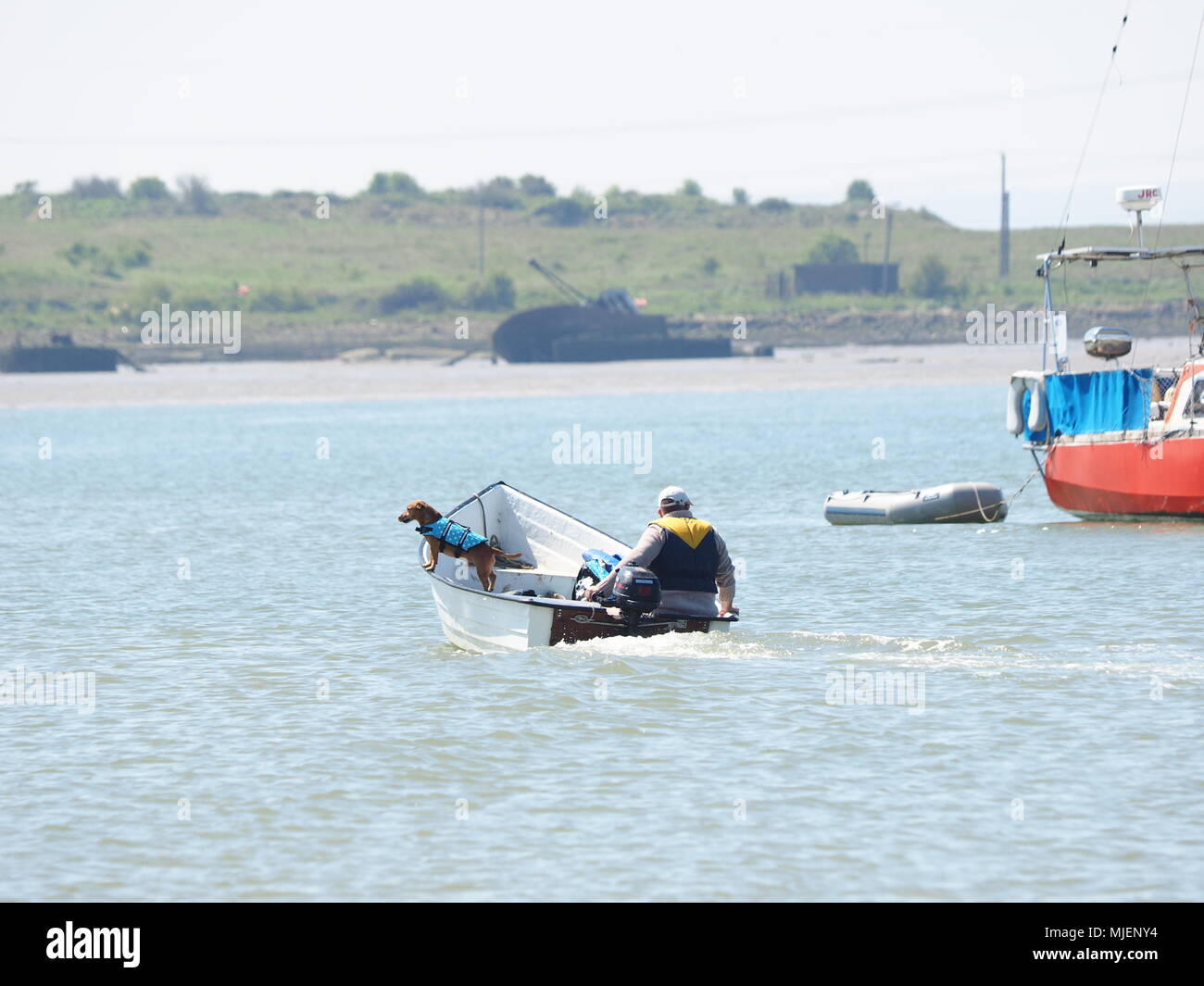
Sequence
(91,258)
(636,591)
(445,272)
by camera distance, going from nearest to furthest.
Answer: (636,591) → (91,258) → (445,272)

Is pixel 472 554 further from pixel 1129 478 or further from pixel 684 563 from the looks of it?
pixel 1129 478

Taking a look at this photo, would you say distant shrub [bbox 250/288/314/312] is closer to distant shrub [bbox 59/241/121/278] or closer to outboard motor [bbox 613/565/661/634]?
distant shrub [bbox 59/241/121/278]

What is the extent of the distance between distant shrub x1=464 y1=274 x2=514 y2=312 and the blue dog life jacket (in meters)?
122

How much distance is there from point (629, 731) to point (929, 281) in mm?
137888

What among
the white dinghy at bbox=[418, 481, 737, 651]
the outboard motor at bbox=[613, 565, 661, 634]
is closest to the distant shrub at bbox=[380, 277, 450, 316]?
the white dinghy at bbox=[418, 481, 737, 651]

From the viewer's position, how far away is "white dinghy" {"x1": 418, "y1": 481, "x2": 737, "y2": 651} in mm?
16656

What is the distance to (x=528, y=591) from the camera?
18938mm

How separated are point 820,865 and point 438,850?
100 inches

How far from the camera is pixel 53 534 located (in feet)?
109

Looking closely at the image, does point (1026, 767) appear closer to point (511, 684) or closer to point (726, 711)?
point (726, 711)

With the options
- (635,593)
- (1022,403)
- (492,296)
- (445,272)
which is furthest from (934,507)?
(445,272)

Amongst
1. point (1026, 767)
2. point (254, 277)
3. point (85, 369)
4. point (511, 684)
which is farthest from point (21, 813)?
point (254, 277)

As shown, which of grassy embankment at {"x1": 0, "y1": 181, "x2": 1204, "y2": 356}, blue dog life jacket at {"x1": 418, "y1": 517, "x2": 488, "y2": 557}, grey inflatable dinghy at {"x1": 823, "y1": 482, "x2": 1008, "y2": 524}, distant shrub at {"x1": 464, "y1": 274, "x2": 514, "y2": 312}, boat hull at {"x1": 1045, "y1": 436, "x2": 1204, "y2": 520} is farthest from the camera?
distant shrub at {"x1": 464, "y1": 274, "x2": 514, "y2": 312}

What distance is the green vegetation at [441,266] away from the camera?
13575cm
